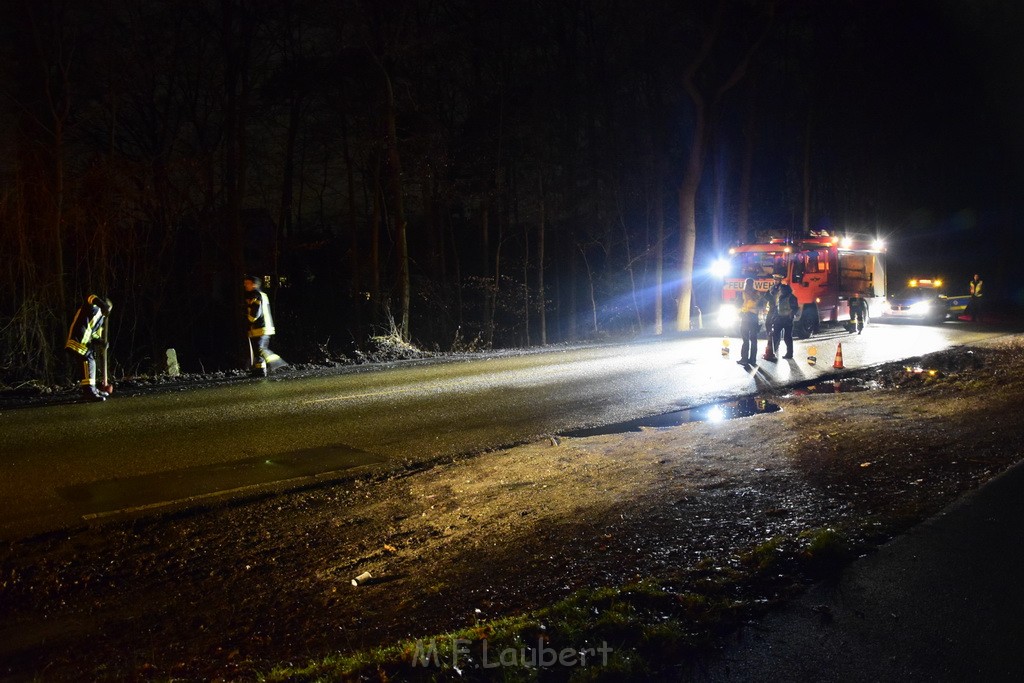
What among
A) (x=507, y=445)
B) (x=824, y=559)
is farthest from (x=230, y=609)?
(x=507, y=445)

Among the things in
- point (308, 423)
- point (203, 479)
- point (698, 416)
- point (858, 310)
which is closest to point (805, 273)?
point (858, 310)

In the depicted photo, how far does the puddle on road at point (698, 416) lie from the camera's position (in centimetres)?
969

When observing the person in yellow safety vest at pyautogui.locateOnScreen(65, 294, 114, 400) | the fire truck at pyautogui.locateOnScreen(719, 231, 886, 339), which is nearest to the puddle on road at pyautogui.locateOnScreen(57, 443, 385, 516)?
the person in yellow safety vest at pyautogui.locateOnScreen(65, 294, 114, 400)

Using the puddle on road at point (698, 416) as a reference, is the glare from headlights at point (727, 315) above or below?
above

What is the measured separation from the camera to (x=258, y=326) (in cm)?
1423

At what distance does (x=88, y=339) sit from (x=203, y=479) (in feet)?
19.3

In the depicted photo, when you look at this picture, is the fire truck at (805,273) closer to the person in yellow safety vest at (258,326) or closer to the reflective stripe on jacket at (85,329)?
the person in yellow safety vest at (258,326)

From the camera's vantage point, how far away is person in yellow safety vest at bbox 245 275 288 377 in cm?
1423

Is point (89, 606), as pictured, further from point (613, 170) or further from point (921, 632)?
point (613, 170)

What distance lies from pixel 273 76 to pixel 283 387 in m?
16.7

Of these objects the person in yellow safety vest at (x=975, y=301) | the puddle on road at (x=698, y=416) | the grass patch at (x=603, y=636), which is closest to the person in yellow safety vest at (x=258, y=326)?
the puddle on road at (x=698, y=416)

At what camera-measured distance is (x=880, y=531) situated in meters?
5.34

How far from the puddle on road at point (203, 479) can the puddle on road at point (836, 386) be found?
749 centimetres

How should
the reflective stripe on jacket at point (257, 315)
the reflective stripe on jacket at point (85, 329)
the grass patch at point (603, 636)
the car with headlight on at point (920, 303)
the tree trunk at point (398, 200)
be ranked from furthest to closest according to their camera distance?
the car with headlight on at point (920, 303) < the tree trunk at point (398, 200) < the reflective stripe on jacket at point (257, 315) < the reflective stripe on jacket at point (85, 329) < the grass patch at point (603, 636)
